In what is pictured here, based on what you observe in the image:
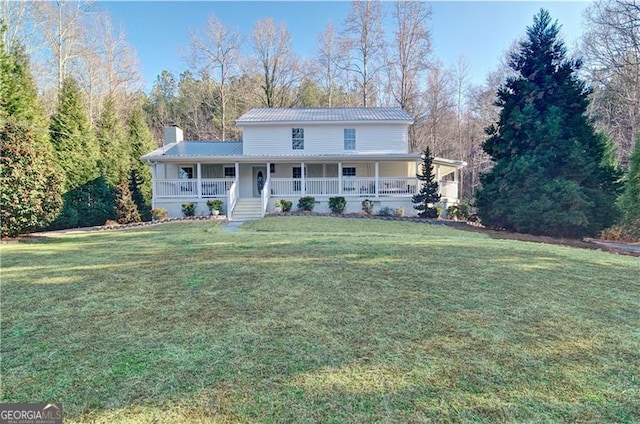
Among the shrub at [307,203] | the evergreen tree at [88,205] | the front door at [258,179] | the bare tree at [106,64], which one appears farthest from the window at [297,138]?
the bare tree at [106,64]

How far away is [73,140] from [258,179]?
9.21 m

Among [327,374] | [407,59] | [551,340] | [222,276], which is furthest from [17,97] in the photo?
[407,59]

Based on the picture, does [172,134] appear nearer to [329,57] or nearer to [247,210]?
[247,210]

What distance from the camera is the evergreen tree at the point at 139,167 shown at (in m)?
19.1

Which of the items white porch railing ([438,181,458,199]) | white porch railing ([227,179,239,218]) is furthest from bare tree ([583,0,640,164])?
white porch railing ([227,179,239,218])

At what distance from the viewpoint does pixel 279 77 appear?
105ft

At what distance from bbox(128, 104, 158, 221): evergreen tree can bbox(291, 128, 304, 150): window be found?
29.9 ft

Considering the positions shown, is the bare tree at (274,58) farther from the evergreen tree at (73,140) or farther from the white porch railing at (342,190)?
the evergreen tree at (73,140)

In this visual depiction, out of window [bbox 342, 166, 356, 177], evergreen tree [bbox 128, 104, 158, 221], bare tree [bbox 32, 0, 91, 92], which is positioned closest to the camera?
evergreen tree [bbox 128, 104, 158, 221]

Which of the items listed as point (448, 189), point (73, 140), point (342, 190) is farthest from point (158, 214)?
point (448, 189)

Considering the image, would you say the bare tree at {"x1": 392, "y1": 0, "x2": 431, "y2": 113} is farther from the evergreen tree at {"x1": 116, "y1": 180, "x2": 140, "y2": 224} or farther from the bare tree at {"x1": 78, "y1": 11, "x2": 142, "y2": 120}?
the bare tree at {"x1": 78, "y1": 11, "x2": 142, "y2": 120}

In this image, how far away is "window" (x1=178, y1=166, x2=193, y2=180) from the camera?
1958 centimetres

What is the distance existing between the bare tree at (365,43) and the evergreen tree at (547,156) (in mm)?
17249

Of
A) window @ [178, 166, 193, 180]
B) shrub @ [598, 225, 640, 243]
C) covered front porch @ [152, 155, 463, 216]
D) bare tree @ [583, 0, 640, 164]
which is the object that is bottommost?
shrub @ [598, 225, 640, 243]
